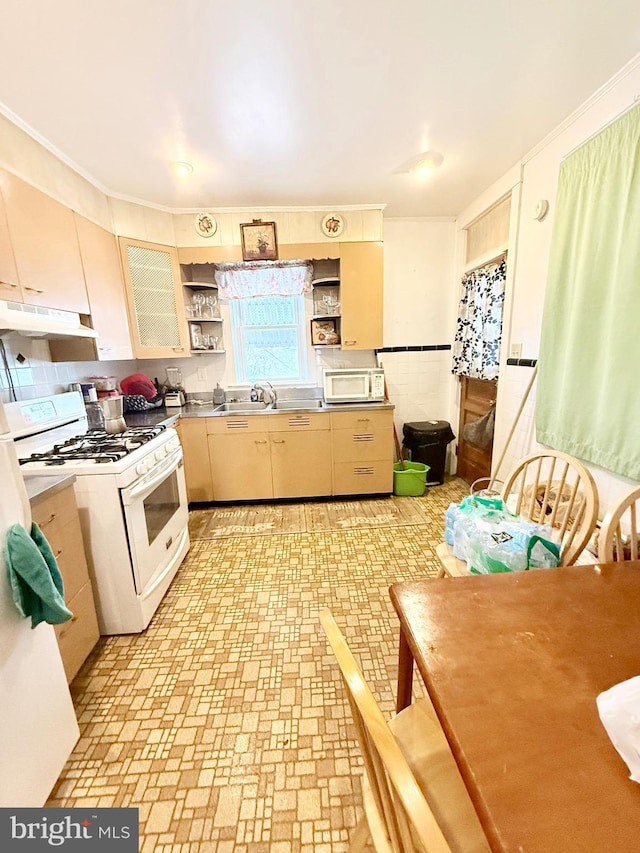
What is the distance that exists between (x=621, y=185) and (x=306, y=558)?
2.57m

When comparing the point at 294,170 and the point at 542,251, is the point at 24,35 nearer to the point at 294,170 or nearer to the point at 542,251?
the point at 294,170

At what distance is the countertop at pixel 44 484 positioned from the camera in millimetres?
1240

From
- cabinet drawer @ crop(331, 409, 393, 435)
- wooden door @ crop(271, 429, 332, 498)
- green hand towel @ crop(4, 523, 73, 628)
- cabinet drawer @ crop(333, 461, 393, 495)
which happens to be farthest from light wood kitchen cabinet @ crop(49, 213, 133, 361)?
cabinet drawer @ crop(333, 461, 393, 495)

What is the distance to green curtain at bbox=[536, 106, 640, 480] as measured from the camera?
1494mm

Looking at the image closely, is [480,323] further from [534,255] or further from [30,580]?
[30,580]

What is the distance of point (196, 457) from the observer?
2.93 metres

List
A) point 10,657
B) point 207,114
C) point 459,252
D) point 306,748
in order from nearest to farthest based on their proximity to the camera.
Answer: point 10,657 → point 306,748 → point 207,114 → point 459,252

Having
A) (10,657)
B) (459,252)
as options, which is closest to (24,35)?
(10,657)

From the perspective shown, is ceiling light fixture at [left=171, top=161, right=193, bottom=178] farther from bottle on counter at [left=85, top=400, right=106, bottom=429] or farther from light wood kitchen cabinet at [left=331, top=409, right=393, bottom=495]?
light wood kitchen cabinet at [left=331, top=409, right=393, bottom=495]

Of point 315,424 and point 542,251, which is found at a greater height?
point 542,251

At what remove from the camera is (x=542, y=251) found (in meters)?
2.12

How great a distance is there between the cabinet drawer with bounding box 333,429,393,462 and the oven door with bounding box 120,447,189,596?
1.29 m

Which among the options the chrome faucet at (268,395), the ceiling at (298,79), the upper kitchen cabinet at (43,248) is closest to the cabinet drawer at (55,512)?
the upper kitchen cabinet at (43,248)

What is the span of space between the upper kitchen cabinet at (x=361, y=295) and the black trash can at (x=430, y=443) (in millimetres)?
915
